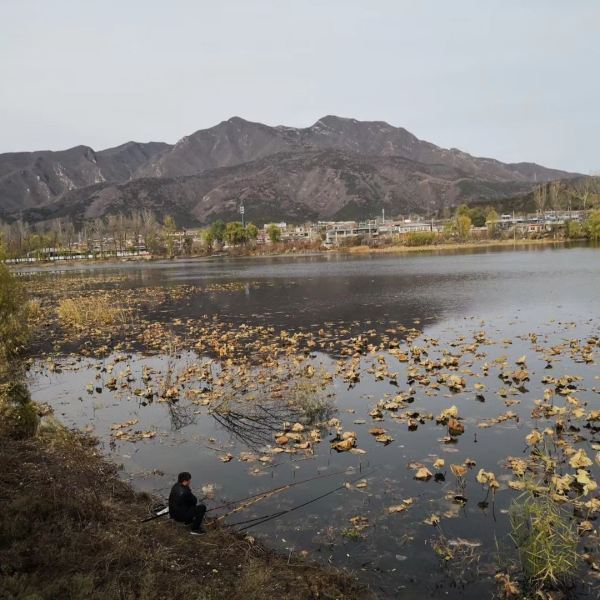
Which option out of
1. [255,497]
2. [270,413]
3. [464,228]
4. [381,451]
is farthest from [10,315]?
[464,228]

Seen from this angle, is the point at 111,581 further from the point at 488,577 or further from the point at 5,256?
the point at 5,256

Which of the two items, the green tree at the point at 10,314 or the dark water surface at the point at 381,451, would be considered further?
the green tree at the point at 10,314

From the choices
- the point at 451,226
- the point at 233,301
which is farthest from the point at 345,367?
the point at 451,226

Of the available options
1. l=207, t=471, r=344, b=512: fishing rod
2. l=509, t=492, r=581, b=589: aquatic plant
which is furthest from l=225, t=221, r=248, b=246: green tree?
l=509, t=492, r=581, b=589: aquatic plant

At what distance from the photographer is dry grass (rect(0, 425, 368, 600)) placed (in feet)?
24.4

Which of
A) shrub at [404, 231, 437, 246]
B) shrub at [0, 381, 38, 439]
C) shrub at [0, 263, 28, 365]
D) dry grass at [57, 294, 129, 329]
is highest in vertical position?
shrub at [404, 231, 437, 246]

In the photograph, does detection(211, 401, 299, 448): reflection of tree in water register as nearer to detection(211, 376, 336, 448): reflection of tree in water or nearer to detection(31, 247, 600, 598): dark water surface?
detection(211, 376, 336, 448): reflection of tree in water

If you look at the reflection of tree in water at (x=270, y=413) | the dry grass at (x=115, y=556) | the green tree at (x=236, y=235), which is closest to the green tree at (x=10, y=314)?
the reflection of tree in water at (x=270, y=413)

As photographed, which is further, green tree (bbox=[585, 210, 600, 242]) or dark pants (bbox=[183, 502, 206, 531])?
green tree (bbox=[585, 210, 600, 242])

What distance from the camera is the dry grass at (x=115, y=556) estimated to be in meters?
7.43

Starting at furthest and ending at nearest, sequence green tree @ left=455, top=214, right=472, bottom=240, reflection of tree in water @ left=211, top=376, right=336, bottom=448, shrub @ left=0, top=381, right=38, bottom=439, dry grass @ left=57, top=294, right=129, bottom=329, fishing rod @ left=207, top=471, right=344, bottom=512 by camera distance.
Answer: green tree @ left=455, top=214, right=472, bottom=240, dry grass @ left=57, top=294, right=129, bottom=329, reflection of tree in water @ left=211, top=376, right=336, bottom=448, shrub @ left=0, top=381, right=38, bottom=439, fishing rod @ left=207, top=471, right=344, bottom=512

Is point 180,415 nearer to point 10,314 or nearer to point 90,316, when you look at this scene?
point 10,314

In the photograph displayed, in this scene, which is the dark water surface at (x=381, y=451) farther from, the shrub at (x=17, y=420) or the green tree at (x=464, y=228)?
the green tree at (x=464, y=228)

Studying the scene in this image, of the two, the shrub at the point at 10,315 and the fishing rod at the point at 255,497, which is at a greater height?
the shrub at the point at 10,315
